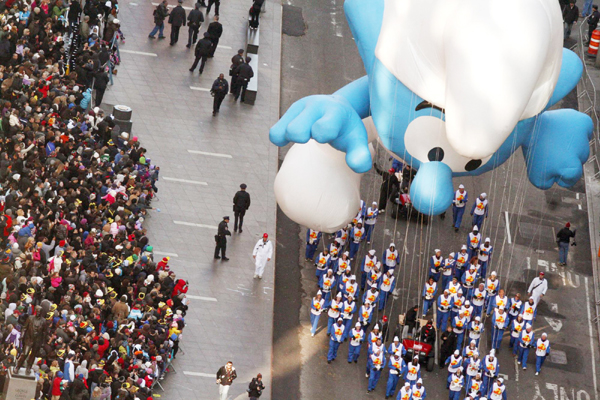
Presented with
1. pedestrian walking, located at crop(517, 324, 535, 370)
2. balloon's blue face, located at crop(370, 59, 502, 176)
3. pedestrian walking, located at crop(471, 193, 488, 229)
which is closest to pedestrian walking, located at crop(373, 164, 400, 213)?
pedestrian walking, located at crop(471, 193, 488, 229)

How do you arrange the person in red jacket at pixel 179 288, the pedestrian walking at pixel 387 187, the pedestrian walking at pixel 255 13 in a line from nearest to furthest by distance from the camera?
the person in red jacket at pixel 179 288
the pedestrian walking at pixel 387 187
the pedestrian walking at pixel 255 13

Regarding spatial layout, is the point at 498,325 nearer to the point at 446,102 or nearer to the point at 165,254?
the point at 165,254

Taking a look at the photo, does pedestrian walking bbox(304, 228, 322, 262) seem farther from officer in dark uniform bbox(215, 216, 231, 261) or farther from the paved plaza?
officer in dark uniform bbox(215, 216, 231, 261)

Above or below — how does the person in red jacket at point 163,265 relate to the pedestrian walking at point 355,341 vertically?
above

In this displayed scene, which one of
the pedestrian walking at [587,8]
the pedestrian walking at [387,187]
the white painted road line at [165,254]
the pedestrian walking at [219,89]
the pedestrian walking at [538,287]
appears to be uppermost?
the pedestrian walking at [587,8]

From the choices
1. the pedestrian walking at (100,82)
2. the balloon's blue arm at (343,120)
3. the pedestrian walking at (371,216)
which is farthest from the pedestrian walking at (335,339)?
the pedestrian walking at (100,82)

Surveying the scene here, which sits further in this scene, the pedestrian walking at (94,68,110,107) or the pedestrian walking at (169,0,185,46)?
the pedestrian walking at (169,0,185,46)

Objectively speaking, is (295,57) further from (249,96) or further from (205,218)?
(205,218)

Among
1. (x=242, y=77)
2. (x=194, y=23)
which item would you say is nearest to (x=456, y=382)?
(x=242, y=77)

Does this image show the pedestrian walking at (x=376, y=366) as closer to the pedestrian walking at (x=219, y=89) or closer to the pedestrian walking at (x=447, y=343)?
the pedestrian walking at (x=447, y=343)
